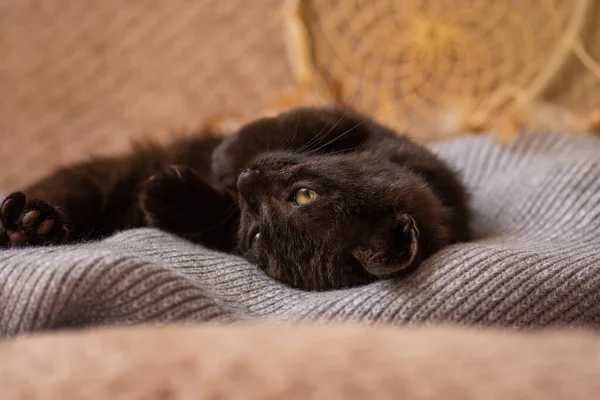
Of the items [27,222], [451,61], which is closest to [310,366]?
[27,222]

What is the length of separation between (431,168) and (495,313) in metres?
0.47

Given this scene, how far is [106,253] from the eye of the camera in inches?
31.2

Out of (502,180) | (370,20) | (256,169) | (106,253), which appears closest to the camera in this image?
(106,253)

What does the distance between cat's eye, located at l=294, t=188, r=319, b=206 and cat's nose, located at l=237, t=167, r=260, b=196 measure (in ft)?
0.28

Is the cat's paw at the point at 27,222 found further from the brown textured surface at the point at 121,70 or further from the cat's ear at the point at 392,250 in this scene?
the brown textured surface at the point at 121,70

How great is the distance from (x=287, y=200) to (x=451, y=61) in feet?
3.85

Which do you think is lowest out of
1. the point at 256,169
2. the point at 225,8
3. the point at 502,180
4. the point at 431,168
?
the point at 502,180

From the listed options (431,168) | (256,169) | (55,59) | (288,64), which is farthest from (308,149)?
(55,59)

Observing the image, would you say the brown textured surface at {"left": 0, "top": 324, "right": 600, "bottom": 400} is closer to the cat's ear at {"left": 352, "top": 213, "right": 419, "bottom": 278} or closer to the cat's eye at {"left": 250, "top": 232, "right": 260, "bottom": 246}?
the cat's ear at {"left": 352, "top": 213, "right": 419, "bottom": 278}

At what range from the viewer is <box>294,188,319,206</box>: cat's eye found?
104 centimetres

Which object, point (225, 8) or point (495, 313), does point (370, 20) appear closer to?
point (225, 8)

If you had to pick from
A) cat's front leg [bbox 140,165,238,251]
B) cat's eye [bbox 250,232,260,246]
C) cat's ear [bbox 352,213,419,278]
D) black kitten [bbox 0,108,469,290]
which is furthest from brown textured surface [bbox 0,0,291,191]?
cat's ear [bbox 352,213,419,278]

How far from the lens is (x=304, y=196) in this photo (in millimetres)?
1059

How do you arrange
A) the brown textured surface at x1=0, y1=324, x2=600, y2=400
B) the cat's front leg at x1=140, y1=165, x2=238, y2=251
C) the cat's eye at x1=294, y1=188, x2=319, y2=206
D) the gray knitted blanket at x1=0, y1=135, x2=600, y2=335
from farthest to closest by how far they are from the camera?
the cat's front leg at x1=140, y1=165, x2=238, y2=251 < the cat's eye at x1=294, y1=188, x2=319, y2=206 < the gray knitted blanket at x1=0, y1=135, x2=600, y2=335 < the brown textured surface at x1=0, y1=324, x2=600, y2=400
